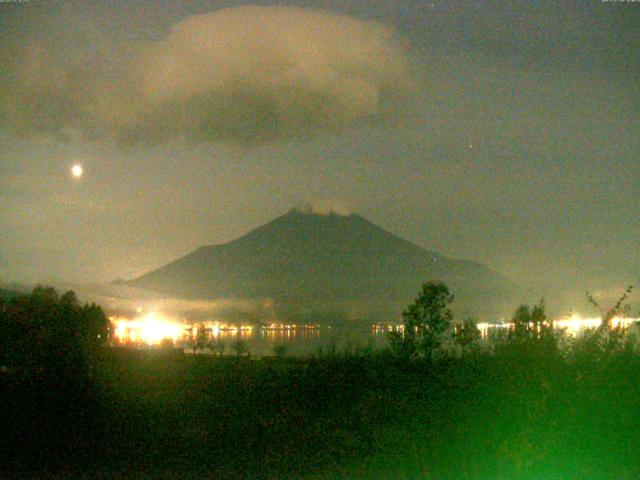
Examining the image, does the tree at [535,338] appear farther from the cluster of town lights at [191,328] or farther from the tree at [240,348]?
the tree at [240,348]

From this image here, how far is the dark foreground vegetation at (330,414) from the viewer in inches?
406

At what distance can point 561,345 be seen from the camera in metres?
11.6

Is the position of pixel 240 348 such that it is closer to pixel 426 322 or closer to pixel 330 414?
pixel 426 322

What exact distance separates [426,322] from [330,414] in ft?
32.2

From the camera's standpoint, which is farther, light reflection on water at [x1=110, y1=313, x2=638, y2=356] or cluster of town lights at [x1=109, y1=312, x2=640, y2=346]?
light reflection on water at [x1=110, y1=313, x2=638, y2=356]

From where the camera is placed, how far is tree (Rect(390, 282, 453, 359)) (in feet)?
73.2

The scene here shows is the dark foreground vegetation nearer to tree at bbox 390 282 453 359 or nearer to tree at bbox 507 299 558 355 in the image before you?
tree at bbox 507 299 558 355

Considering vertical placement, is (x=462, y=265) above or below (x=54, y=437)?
above

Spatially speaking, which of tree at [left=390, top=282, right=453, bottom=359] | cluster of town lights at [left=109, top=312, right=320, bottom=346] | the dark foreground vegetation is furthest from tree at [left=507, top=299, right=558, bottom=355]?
cluster of town lights at [left=109, top=312, right=320, bottom=346]

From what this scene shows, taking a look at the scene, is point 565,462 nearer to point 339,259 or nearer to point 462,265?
point 462,265

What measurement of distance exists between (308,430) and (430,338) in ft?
34.2

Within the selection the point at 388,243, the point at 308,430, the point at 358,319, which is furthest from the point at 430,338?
the point at 388,243

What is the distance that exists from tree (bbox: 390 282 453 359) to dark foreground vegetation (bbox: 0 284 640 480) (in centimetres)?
532

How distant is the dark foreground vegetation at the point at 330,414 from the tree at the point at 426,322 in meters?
5.32
